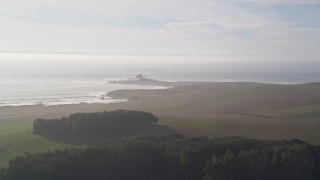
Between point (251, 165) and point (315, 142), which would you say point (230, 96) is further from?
point (251, 165)

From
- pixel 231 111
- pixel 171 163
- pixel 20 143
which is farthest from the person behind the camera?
pixel 231 111

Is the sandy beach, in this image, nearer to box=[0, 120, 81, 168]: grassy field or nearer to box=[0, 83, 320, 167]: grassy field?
box=[0, 83, 320, 167]: grassy field

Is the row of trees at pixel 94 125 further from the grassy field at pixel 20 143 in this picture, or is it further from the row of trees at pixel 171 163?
the row of trees at pixel 171 163

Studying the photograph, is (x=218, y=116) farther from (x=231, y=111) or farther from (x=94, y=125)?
(x=94, y=125)

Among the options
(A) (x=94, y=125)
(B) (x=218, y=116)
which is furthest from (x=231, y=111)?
(A) (x=94, y=125)

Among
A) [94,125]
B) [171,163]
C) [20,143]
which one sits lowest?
[20,143]

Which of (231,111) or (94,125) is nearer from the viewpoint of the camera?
(94,125)

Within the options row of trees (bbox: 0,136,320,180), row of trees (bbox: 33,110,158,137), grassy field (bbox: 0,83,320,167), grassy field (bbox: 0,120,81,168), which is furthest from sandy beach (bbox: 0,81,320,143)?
row of trees (bbox: 0,136,320,180)

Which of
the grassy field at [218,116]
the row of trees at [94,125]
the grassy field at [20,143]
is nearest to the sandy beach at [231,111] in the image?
the grassy field at [218,116]
